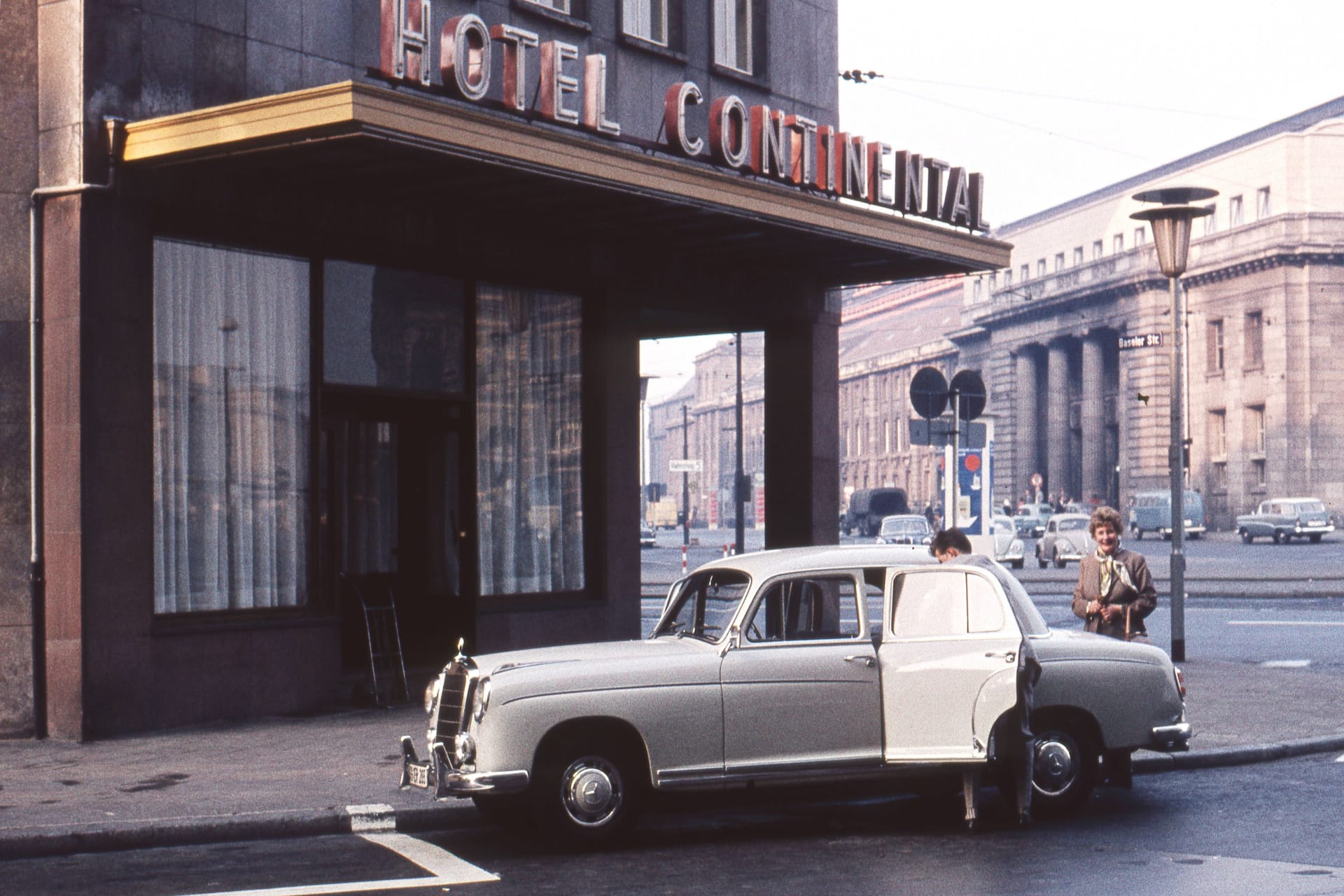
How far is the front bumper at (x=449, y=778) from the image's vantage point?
8500 millimetres

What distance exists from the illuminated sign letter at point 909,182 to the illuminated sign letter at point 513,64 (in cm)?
459

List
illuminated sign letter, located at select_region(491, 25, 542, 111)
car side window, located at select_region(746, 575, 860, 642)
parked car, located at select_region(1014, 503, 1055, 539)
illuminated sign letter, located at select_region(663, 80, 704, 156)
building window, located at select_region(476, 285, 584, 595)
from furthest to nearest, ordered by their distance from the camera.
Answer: parked car, located at select_region(1014, 503, 1055, 539), building window, located at select_region(476, 285, 584, 595), illuminated sign letter, located at select_region(663, 80, 704, 156), illuminated sign letter, located at select_region(491, 25, 542, 111), car side window, located at select_region(746, 575, 860, 642)

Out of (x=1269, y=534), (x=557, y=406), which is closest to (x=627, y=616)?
(x=557, y=406)

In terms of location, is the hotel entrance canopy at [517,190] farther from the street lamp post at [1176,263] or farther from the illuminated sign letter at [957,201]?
the street lamp post at [1176,263]

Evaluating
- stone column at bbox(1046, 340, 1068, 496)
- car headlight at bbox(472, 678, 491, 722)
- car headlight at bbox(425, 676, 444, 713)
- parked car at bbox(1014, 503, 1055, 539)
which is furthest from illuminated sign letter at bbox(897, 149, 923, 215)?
stone column at bbox(1046, 340, 1068, 496)

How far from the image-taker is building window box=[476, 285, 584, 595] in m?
15.9

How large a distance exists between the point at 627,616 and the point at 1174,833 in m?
8.53

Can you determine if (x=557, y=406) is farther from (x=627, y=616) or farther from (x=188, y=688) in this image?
(x=188, y=688)

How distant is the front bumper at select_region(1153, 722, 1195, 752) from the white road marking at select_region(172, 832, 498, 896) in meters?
4.03

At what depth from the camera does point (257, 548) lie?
13.8 m

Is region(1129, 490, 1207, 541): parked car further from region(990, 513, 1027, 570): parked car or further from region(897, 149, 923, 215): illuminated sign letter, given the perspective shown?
region(897, 149, 923, 215): illuminated sign letter

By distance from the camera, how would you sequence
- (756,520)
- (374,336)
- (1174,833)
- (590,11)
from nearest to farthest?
(1174,833) < (374,336) < (590,11) < (756,520)

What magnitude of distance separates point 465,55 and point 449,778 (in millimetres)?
6396

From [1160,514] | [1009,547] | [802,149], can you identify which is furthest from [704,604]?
[1160,514]
